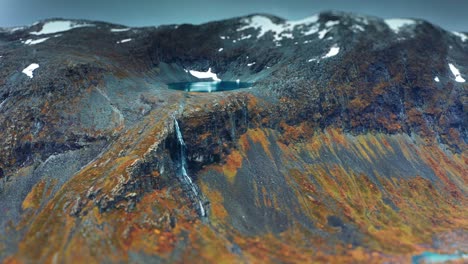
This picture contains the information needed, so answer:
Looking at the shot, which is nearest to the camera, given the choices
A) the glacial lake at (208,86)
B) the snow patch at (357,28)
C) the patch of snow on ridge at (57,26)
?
the glacial lake at (208,86)

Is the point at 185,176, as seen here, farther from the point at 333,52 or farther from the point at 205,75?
the point at 205,75

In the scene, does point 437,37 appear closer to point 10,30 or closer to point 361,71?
point 361,71

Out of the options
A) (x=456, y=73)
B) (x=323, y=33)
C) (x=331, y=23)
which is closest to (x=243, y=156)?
(x=323, y=33)

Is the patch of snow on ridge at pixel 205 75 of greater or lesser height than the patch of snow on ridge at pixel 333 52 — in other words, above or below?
below

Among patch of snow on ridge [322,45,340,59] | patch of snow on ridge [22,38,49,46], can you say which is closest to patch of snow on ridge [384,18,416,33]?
patch of snow on ridge [322,45,340,59]

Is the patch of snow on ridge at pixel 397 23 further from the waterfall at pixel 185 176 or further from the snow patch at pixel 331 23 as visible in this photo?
the waterfall at pixel 185 176

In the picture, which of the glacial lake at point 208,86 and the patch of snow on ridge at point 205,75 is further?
the patch of snow on ridge at point 205,75

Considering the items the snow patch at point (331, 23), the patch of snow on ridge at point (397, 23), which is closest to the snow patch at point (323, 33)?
the snow patch at point (331, 23)


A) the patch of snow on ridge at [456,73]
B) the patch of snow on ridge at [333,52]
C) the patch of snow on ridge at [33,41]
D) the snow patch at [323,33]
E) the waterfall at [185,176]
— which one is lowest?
the waterfall at [185,176]
